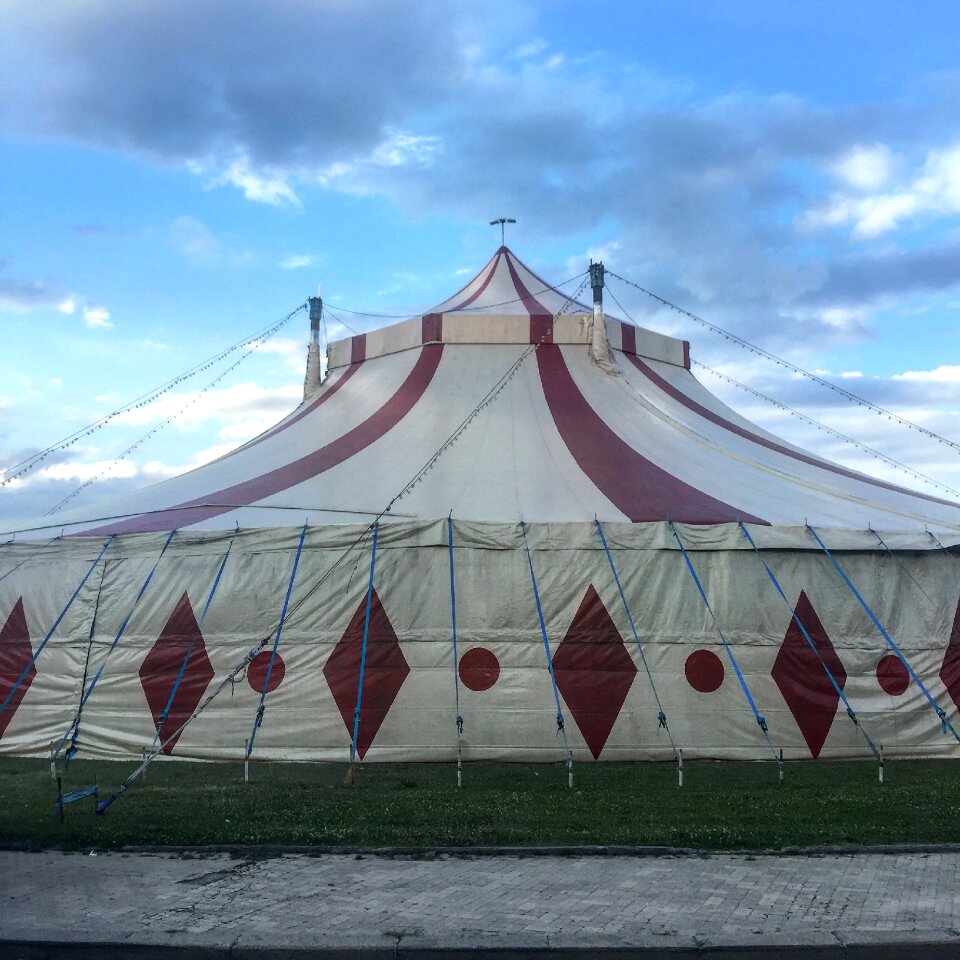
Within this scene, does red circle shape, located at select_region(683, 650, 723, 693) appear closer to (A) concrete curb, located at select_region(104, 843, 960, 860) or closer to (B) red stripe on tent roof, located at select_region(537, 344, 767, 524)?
(B) red stripe on tent roof, located at select_region(537, 344, 767, 524)

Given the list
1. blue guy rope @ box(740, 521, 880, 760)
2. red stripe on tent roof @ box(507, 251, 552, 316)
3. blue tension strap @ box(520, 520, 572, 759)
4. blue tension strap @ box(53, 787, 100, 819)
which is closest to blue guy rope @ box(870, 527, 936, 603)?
blue guy rope @ box(740, 521, 880, 760)

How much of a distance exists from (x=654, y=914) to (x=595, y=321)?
726cm

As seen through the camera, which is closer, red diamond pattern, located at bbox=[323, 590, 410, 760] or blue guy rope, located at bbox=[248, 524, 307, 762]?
blue guy rope, located at bbox=[248, 524, 307, 762]

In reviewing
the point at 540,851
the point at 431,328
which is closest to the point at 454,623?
the point at 540,851

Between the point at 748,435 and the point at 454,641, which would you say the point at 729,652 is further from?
the point at 748,435

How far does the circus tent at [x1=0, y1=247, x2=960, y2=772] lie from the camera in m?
7.52

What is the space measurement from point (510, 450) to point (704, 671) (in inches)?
99.0

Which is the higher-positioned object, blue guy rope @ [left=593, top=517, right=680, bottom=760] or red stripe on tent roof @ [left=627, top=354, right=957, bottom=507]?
red stripe on tent roof @ [left=627, top=354, right=957, bottom=507]

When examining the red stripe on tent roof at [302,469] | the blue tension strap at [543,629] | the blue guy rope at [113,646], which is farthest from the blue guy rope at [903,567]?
the blue guy rope at [113,646]

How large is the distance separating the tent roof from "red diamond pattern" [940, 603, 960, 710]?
0.91 metres

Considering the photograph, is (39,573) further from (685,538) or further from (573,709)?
(685,538)

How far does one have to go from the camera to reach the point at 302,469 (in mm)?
9125

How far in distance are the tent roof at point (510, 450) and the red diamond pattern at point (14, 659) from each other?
2.49 ft

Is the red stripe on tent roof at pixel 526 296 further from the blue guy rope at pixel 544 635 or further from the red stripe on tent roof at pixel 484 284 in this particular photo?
the blue guy rope at pixel 544 635
